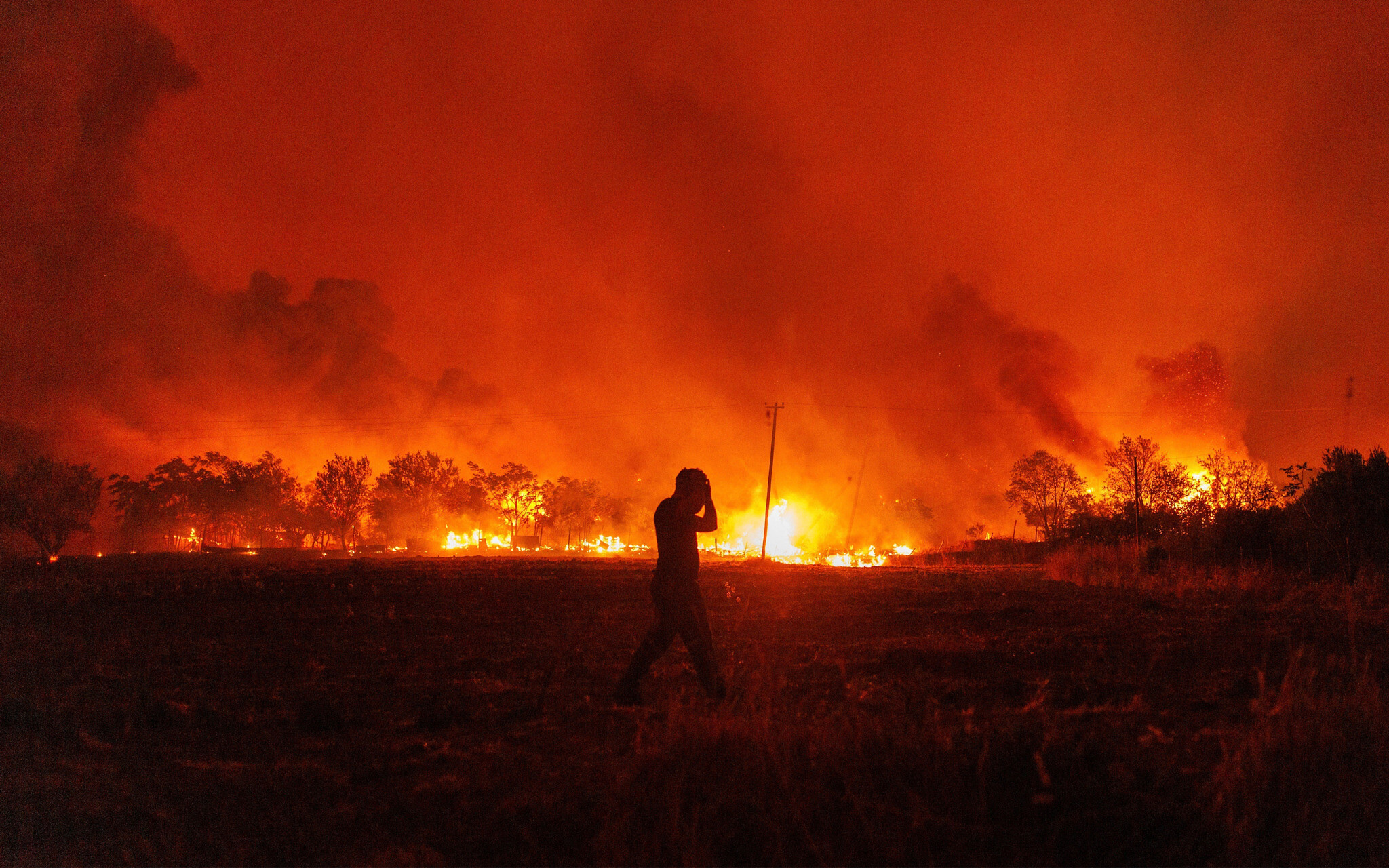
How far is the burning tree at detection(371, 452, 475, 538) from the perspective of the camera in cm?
8312

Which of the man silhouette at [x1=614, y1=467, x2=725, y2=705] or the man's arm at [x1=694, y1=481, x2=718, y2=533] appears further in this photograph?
the man's arm at [x1=694, y1=481, x2=718, y2=533]

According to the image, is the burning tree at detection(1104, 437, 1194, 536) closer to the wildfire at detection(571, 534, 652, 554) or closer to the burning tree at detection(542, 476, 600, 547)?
the wildfire at detection(571, 534, 652, 554)

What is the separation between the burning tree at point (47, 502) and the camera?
169ft

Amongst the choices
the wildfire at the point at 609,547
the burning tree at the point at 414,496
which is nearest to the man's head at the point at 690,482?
the wildfire at the point at 609,547

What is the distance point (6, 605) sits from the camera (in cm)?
1673

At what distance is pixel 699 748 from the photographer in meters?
4.68

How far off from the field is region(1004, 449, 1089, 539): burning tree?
229 ft

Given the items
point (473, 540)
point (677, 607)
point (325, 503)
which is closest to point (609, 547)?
point (473, 540)

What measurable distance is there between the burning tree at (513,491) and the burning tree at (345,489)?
13.2 meters

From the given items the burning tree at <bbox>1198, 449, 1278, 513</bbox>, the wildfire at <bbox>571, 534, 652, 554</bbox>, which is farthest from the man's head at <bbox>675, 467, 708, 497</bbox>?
the wildfire at <bbox>571, 534, 652, 554</bbox>

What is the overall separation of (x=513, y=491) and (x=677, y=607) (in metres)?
85.4

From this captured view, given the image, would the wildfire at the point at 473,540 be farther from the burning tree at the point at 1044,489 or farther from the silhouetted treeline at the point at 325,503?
the burning tree at the point at 1044,489

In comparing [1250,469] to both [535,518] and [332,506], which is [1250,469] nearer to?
[535,518]

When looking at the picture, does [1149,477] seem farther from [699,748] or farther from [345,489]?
[345,489]
